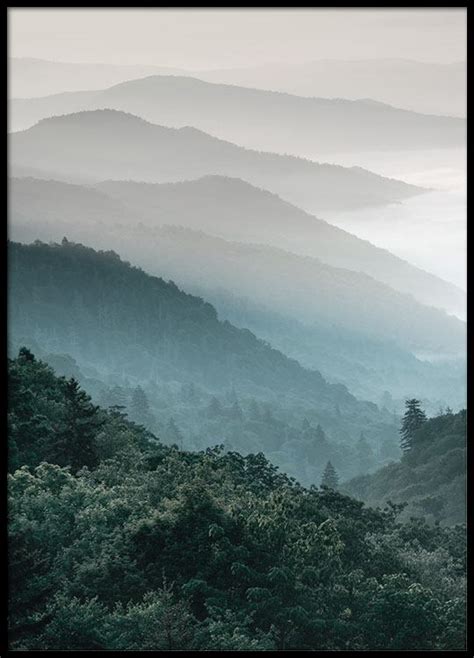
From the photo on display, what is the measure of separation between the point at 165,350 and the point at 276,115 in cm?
9478

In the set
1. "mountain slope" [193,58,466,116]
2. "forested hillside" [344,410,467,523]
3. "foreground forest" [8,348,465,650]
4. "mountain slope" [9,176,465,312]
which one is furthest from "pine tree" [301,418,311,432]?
"foreground forest" [8,348,465,650]

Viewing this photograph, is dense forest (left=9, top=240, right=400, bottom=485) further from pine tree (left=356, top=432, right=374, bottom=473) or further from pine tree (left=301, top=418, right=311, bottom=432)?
pine tree (left=356, top=432, right=374, bottom=473)

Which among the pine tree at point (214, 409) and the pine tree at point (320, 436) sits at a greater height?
the pine tree at point (214, 409)

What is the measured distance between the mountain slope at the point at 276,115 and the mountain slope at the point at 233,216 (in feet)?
103

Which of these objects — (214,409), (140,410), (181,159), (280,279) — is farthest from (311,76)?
(280,279)

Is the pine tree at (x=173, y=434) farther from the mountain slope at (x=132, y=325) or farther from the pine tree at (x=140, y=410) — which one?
the mountain slope at (x=132, y=325)

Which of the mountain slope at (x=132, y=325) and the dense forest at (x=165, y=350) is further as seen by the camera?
the mountain slope at (x=132, y=325)

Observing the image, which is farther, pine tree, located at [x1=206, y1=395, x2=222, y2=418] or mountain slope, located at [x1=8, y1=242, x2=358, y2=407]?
mountain slope, located at [x1=8, y1=242, x2=358, y2=407]

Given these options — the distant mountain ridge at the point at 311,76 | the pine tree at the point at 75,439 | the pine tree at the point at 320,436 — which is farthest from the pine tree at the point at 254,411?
the pine tree at the point at 75,439

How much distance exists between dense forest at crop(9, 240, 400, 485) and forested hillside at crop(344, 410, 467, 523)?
41047 mm

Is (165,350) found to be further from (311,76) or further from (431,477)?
(311,76)

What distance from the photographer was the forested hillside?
53.3 metres

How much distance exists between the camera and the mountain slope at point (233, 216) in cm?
8731

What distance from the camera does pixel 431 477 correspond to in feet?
184
